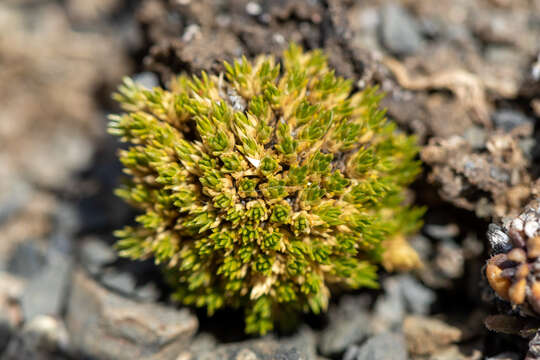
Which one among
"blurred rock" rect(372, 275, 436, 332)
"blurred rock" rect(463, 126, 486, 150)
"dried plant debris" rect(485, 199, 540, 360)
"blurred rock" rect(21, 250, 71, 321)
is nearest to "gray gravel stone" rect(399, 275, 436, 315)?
"blurred rock" rect(372, 275, 436, 332)

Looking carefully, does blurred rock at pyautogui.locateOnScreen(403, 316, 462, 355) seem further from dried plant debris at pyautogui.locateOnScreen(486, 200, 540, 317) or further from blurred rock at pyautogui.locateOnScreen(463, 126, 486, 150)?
blurred rock at pyautogui.locateOnScreen(463, 126, 486, 150)

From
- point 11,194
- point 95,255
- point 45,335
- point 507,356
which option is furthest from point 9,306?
point 507,356

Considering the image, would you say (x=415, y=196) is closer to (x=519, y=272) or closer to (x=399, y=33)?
(x=519, y=272)

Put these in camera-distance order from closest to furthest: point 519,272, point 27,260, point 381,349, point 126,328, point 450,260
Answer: point 519,272, point 381,349, point 126,328, point 450,260, point 27,260

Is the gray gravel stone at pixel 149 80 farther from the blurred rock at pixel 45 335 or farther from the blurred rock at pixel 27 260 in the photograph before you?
the blurred rock at pixel 45 335

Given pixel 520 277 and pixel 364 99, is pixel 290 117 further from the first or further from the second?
pixel 520 277

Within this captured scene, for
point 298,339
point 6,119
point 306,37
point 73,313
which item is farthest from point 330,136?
point 6,119
